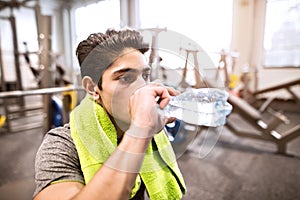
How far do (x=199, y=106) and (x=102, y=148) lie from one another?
0.15 m

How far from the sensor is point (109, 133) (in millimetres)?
317

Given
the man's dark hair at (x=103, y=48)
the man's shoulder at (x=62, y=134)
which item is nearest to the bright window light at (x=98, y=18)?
the man's dark hair at (x=103, y=48)

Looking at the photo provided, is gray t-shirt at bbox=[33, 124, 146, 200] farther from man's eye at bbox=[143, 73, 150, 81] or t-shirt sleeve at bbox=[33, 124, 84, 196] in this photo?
man's eye at bbox=[143, 73, 150, 81]

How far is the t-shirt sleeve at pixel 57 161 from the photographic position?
0.96 feet

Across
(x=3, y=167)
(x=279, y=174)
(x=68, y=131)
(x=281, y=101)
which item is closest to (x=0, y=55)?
(x=3, y=167)

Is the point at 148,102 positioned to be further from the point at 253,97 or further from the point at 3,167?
the point at 253,97

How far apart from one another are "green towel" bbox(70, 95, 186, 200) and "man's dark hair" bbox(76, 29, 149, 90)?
0.05 metres

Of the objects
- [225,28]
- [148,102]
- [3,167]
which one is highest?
[225,28]

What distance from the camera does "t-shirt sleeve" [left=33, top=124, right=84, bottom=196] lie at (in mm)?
293

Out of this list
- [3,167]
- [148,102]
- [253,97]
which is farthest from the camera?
[253,97]

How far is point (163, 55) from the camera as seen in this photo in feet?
0.94

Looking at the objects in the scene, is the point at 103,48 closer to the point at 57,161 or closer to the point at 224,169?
the point at 57,161

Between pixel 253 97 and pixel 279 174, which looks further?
pixel 253 97

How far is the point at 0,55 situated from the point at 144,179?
2512 millimetres
